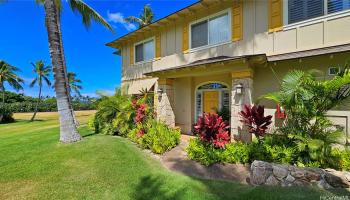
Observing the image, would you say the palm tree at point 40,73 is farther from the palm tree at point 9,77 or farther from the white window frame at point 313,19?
the white window frame at point 313,19

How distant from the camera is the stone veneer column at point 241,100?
955cm

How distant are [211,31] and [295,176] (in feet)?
29.6

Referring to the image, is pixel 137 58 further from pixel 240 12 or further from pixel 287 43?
pixel 287 43

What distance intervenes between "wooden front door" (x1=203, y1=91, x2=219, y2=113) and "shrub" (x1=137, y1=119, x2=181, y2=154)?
370 centimetres

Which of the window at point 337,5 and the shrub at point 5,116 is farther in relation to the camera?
the shrub at point 5,116

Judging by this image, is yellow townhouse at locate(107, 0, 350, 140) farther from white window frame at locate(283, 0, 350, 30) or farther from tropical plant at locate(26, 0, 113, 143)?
tropical plant at locate(26, 0, 113, 143)

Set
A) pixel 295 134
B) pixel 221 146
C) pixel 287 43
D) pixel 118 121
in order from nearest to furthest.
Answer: pixel 295 134
pixel 221 146
pixel 287 43
pixel 118 121

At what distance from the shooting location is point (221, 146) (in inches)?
322

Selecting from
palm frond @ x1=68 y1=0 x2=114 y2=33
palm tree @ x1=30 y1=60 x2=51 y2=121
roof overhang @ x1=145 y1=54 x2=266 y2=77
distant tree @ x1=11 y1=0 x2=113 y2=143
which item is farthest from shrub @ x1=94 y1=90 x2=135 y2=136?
palm tree @ x1=30 y1=60 x2=51 y2=121

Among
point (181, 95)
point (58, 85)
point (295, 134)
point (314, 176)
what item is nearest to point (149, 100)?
point (181, 95)

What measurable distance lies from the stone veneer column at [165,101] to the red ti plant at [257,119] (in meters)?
5.65

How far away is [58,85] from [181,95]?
7207mm

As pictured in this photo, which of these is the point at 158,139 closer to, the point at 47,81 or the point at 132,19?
the point at 132,19

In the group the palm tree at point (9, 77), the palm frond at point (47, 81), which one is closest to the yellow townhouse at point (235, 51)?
the palm frond at point (47, 81)
